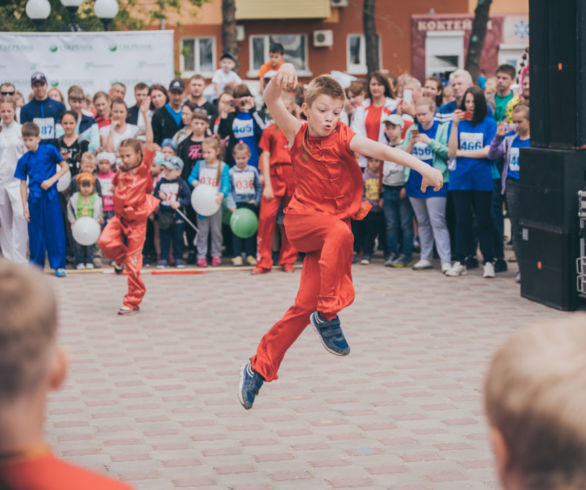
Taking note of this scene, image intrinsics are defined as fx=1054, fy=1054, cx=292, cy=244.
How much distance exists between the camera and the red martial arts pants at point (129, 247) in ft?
34.0

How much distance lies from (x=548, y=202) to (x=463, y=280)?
2025 mm

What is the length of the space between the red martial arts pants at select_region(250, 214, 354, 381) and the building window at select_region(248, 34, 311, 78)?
30.0m

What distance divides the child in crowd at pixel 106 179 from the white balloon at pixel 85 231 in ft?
1.77

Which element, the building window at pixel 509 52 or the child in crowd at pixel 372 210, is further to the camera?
Answer: the building window at pixel 509 52

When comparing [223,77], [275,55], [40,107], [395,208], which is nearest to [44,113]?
[40,107]

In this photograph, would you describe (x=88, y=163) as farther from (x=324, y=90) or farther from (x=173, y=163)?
(x=324, y=90)

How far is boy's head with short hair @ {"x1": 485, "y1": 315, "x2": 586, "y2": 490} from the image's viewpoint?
1496 millimetres

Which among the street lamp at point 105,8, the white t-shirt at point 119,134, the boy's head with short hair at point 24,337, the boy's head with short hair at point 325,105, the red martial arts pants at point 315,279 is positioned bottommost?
the red martial arts pants at point 315,279

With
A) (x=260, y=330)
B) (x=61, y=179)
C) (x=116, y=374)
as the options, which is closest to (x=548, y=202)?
(x=260, y=330)

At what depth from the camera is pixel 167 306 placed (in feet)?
35.4

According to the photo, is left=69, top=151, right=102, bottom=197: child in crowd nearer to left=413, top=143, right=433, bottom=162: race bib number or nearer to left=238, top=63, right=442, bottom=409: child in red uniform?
left=413, top=143, right=433, bottom=162: race bib number

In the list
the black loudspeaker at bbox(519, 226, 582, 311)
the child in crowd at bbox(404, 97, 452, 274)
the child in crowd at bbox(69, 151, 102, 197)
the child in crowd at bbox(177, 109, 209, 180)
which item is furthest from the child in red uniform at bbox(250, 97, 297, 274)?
the black loudspeaker at bbox(519, 226, 582, 311)

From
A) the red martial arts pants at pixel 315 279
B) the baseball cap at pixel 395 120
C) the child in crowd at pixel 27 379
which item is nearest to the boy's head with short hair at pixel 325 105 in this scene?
the red martial arts pants at pixel 315 279

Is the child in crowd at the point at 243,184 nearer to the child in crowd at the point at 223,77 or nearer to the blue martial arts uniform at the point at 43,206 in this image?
the blue martial arts uniform at the point at 43,206
